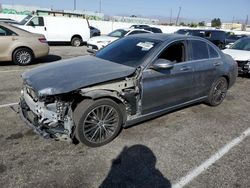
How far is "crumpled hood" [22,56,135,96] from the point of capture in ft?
11.3

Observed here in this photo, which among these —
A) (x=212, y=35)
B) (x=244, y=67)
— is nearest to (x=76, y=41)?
(x=212, y=35)

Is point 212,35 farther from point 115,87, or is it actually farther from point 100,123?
point 100,123

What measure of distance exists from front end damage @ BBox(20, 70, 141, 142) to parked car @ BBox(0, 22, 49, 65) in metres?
5.93

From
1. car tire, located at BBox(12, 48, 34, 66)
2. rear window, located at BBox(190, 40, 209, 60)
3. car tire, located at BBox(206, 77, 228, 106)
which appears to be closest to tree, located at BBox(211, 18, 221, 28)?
car tire, located at BBox(12, 48, 34, 66)

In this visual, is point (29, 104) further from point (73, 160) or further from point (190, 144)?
point (190, 144)

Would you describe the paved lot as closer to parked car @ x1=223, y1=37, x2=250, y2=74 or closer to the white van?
parked car @ x1=223, y1=37, x2=250, y2=74

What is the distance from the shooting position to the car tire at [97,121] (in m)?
3.57

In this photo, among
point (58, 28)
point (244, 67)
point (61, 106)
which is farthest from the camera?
point (58, 28)

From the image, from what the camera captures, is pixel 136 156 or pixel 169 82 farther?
pixel 169 82

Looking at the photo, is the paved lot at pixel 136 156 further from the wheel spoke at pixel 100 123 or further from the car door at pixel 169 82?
the car door at pixel 169 82

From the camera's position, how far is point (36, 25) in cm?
1580

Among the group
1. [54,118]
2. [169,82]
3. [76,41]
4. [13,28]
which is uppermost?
[13,28]

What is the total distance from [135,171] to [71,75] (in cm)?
167

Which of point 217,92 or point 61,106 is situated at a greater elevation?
point 61,106
